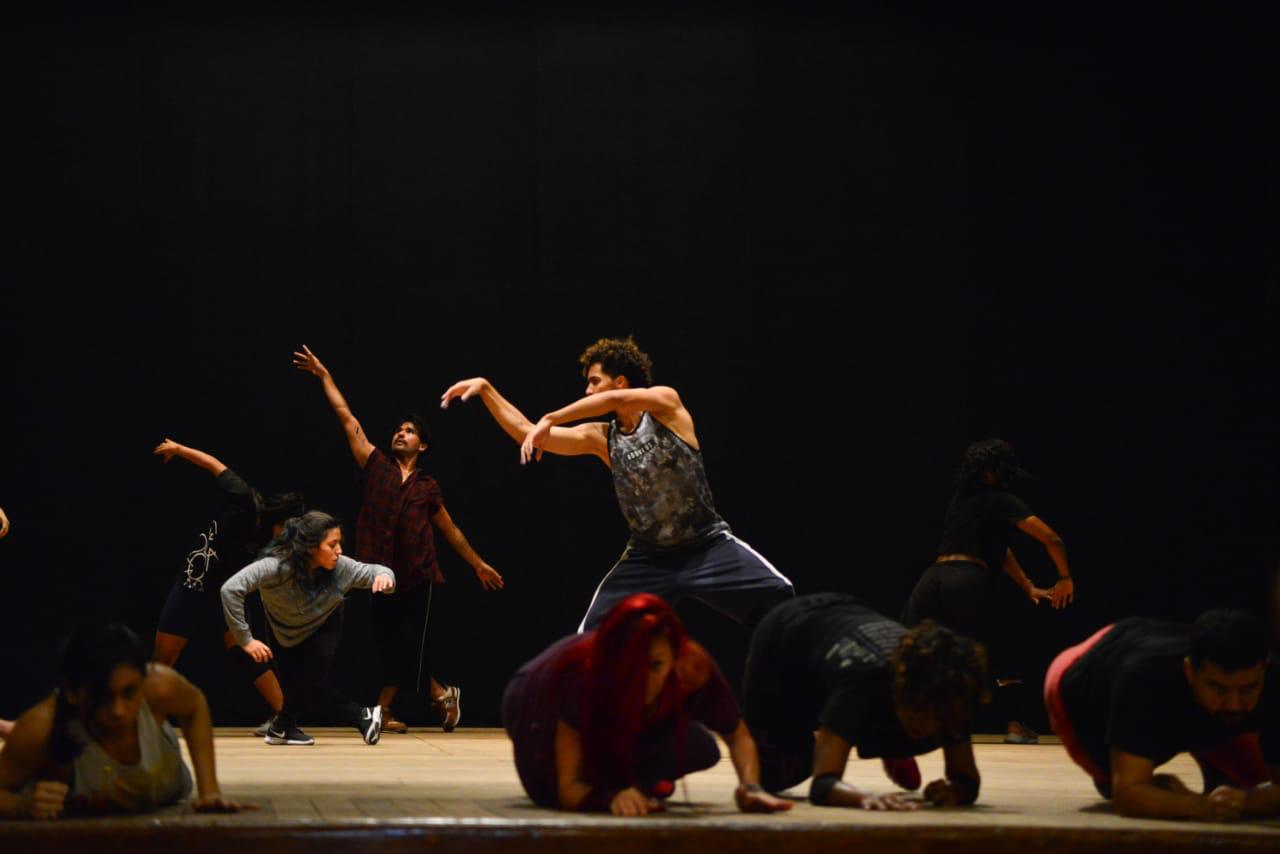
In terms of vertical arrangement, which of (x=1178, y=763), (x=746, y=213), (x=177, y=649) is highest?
(x=746, y=213)

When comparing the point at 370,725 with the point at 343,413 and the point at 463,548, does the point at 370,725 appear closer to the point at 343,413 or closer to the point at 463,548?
the point at 463,548

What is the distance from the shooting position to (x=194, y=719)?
3.26 meters

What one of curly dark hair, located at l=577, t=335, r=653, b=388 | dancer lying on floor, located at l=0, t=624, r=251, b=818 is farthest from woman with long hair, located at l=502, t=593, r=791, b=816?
curly dark hair, located at l=577, t=335, r=653, b=388

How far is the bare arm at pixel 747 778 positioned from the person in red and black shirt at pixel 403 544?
10.8ft

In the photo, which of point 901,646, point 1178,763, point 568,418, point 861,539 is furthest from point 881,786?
point 861,539

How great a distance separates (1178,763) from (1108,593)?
160 cm

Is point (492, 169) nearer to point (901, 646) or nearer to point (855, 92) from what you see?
point (855, 92)

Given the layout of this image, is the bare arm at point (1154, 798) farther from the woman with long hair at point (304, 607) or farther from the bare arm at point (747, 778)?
the woman with long hair at point (304, 607)

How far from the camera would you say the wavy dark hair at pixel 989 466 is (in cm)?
604

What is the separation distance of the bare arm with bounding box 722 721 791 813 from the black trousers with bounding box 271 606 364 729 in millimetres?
2730

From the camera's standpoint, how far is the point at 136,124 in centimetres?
710

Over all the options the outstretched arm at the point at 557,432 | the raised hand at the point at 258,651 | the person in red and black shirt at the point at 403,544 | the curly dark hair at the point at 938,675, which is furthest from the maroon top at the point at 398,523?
the curly dark hair at the point at 938,675

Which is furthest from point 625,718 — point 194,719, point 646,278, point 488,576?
point 646,278

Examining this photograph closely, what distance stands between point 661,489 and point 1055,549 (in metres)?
1.88
